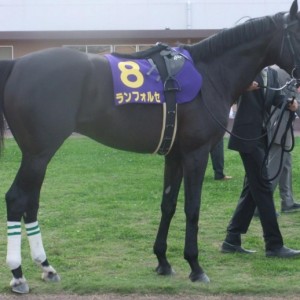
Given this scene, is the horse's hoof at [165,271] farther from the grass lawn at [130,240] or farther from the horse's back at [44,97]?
the horse's back at [44,97]

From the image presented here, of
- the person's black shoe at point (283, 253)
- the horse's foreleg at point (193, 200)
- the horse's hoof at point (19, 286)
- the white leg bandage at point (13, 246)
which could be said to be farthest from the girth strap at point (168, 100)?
the person's black shoe at point (283, 253)

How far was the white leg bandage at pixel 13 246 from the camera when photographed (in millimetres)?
4859

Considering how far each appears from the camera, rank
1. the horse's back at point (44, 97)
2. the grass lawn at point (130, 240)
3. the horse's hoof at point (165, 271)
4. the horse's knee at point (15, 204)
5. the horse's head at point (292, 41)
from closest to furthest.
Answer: the horse's back at point (44, 97) → the horse's knee at point (15, 204) → the grass lawn at point (130, 240) → the horse's head at point (292, 41) → the horse's hoof at point (165, 271)

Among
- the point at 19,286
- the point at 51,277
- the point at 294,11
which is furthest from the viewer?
the point at 294,11

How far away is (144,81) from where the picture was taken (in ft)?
16.3

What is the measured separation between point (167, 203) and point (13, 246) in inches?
55.7

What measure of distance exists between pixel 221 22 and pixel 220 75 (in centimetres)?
2182

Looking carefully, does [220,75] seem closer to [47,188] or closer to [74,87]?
[74,87]

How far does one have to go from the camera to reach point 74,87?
4.76 meters

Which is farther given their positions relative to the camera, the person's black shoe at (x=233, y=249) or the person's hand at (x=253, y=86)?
the person's black shoe at (x=233, y=249)

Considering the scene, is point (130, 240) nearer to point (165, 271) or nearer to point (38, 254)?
point (165, 271)

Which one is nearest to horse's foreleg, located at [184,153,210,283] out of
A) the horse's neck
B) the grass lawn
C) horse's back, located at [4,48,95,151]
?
the grass lawn

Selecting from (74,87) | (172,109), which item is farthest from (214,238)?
(74,87)

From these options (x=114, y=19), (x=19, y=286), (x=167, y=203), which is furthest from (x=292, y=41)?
(x=114, y=19)
